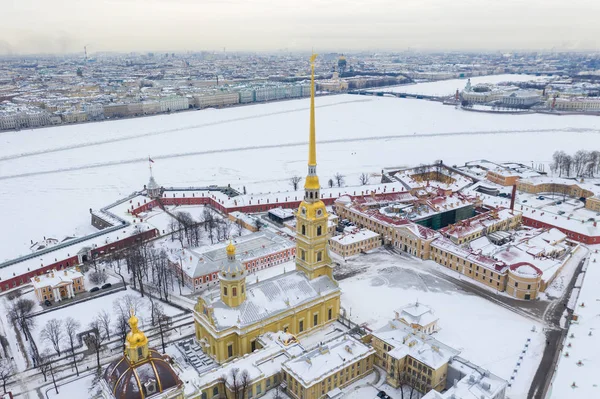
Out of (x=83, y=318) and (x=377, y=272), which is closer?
(x=83, y=318)

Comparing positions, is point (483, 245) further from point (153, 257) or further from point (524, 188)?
point (153, 257)

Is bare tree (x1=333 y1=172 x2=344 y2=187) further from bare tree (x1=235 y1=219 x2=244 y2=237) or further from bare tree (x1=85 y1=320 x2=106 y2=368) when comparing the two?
bare tree (x1=85 y1=320 x2=106 y2=368)

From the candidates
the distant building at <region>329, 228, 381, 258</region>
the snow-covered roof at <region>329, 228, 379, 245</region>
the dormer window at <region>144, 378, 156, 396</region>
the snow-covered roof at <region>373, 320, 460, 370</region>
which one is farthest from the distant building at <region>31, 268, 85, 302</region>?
the snow-covered roof at <region>373, 320, 460, 370</region>

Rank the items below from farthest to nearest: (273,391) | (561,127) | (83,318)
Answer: (561,127), (83,318), (273,391)

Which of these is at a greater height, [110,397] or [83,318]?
[110,397]

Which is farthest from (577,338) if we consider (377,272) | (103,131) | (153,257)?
(103,131)

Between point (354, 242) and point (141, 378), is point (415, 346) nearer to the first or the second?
point (141, 378)

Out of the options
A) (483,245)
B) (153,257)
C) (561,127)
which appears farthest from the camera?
(561,127)
